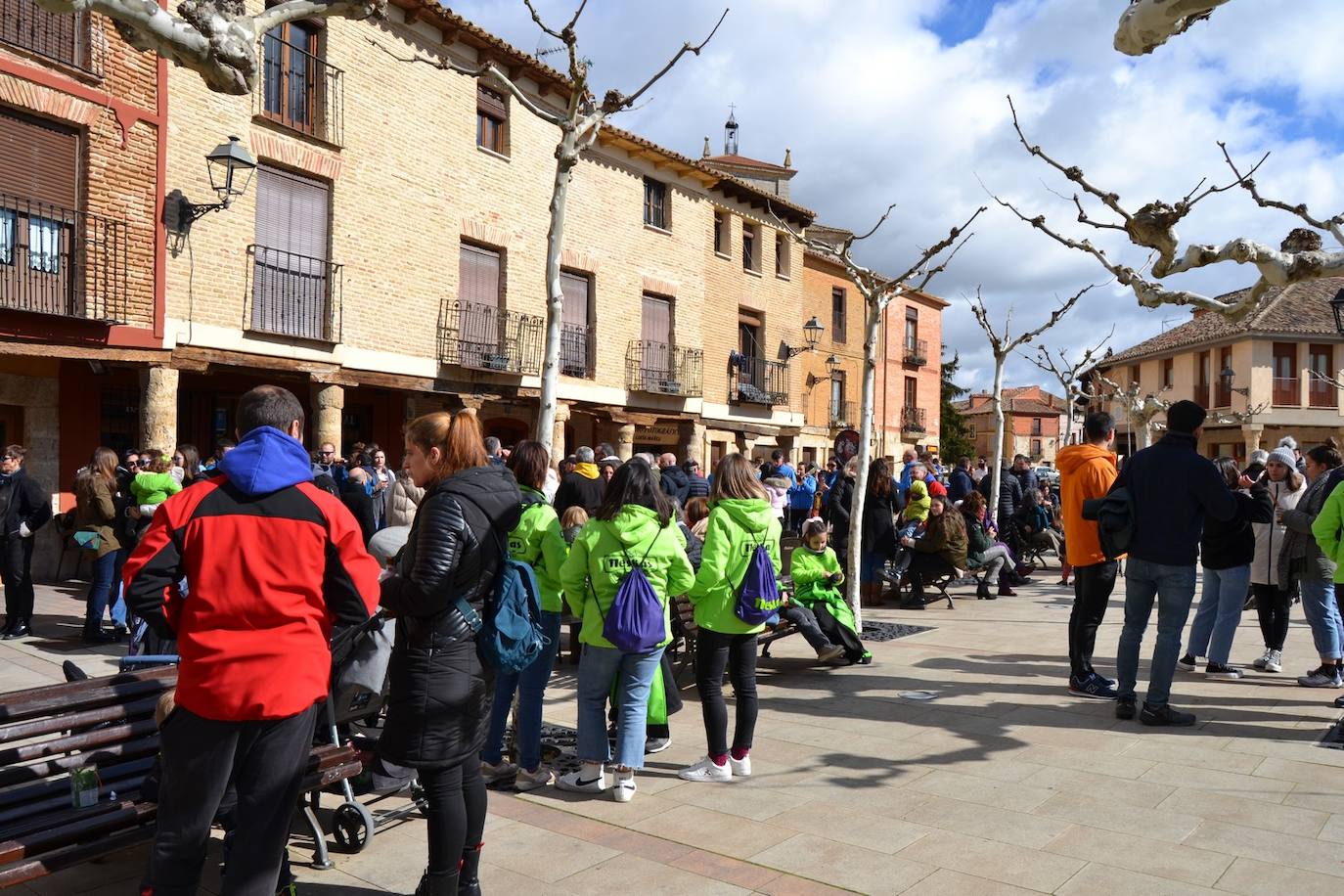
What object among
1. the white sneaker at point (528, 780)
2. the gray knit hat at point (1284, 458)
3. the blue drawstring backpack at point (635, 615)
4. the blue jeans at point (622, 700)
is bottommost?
the white sneaker at point (528, 780)

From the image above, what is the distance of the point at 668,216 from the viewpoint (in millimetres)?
23016

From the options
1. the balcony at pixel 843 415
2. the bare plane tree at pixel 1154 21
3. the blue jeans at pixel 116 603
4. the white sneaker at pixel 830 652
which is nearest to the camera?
the bare plane tree at pixel 1154 21

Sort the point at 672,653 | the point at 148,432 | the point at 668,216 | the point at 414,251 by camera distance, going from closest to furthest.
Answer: the point at 672,653 → the point at 148,432 → the point at 414,251 → the point at 668,216

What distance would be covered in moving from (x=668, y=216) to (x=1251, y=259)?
1762 cm

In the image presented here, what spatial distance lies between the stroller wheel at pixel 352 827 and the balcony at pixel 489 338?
13587 mm

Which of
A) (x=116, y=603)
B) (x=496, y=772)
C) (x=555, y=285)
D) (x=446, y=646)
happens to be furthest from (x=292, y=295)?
(x=446, y=646)

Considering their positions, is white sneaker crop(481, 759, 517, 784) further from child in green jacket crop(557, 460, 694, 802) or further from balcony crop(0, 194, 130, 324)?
balcony crop(0, 194, 130, 324)

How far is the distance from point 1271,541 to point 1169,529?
7.42ft

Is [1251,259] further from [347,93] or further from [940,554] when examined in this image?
[347,93]

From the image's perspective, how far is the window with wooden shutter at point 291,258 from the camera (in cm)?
1446

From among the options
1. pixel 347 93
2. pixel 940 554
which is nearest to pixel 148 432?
pixel 347 93

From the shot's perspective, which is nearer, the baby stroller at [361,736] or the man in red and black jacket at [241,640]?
the man in red and black jacket at [241,640]

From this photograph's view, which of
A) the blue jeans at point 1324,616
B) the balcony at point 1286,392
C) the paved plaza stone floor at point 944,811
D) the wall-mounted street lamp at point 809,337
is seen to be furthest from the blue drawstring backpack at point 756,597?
the balcony at point 1286,392

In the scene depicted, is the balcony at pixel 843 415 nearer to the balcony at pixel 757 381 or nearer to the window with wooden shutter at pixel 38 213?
the balcony at pixel 757 381
